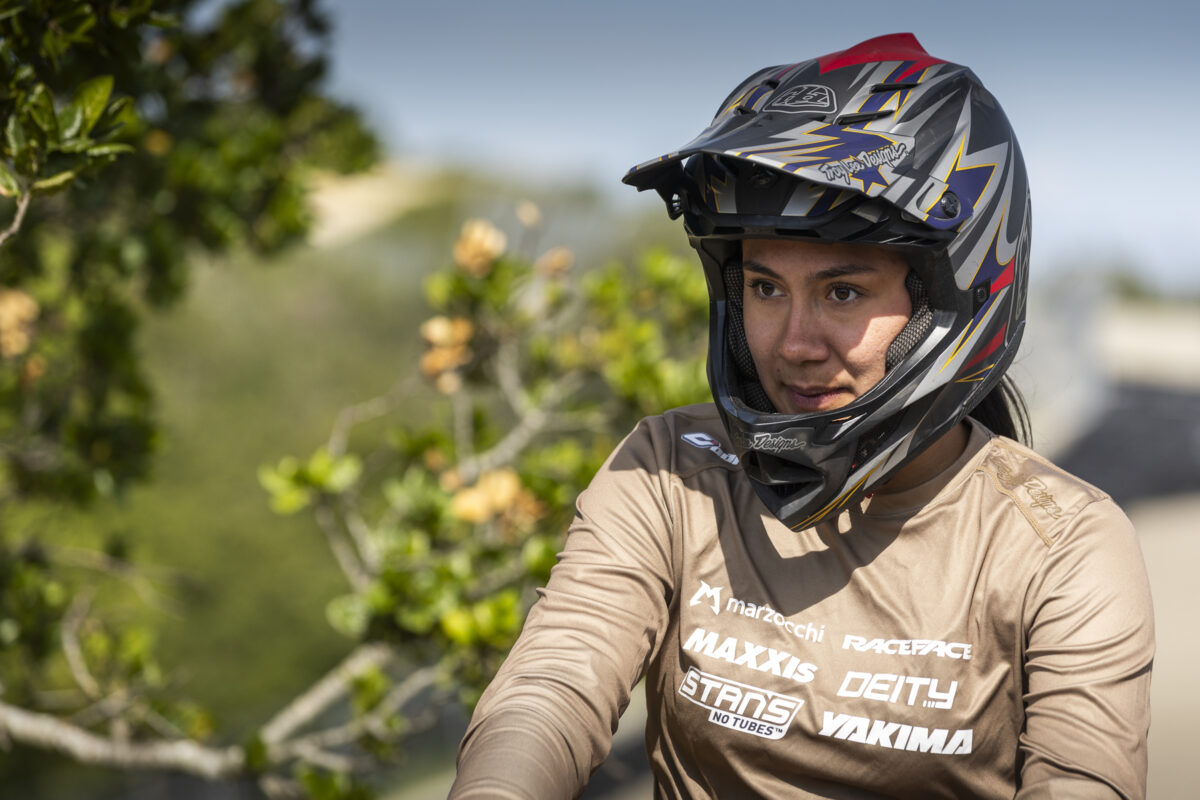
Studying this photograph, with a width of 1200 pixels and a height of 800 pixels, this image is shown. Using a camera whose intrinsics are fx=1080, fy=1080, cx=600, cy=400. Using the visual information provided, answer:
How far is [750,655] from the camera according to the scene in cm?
192

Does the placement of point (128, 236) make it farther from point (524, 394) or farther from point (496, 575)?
point (496, 575)

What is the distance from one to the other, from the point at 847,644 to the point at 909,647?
105 mm

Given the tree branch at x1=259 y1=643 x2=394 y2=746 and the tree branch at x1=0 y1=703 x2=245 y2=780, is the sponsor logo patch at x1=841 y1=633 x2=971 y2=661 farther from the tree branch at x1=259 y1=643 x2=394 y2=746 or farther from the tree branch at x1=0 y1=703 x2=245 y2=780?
the tree branch at x1=0 y1=703 x2=245 y2=780

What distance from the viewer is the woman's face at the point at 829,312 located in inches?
73.8

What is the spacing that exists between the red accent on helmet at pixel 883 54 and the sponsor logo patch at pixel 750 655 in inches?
42.4

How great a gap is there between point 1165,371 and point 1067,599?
75.8 feet

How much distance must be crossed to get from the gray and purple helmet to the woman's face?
0.04 m

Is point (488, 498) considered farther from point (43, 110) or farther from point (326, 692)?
point (43, 110)

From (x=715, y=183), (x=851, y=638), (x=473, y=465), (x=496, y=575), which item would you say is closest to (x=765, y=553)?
(x=851, y=638)

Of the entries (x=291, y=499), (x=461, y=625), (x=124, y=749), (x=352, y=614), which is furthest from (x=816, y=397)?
(x=124, y=749)

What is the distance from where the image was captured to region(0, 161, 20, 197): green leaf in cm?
199

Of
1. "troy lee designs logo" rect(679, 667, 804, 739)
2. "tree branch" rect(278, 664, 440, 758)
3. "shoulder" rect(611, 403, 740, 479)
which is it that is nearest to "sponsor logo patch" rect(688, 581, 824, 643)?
"troy lee designs logo" rect(679, 667, 804, 739)

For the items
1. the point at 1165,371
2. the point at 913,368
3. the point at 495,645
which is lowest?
the point at 1165,371

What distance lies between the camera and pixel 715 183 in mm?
1962
